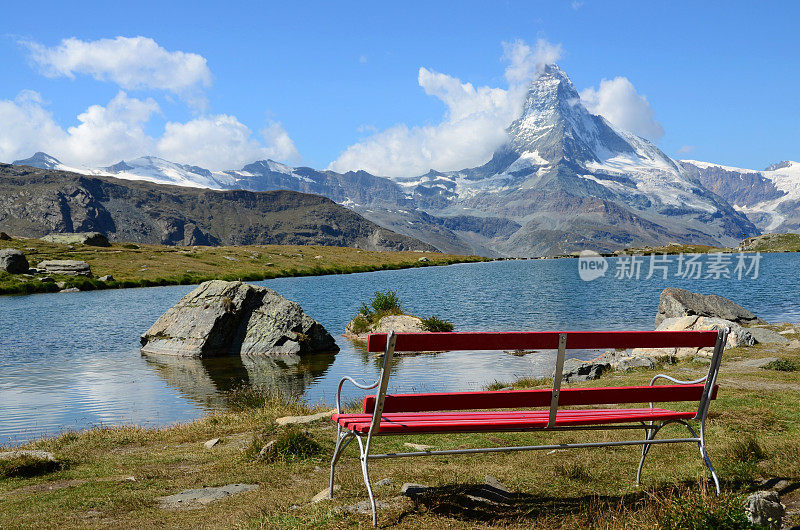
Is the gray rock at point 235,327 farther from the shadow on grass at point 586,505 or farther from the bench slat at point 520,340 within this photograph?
the bench slat at point 520,340

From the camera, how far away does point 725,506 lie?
5.49m

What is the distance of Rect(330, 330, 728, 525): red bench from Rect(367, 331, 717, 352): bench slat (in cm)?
1

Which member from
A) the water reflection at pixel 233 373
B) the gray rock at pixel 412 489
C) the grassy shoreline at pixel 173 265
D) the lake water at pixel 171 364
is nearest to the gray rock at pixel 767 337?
the lake water at pixel 171 364

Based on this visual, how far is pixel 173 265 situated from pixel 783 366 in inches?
4181

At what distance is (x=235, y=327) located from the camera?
31.5 m

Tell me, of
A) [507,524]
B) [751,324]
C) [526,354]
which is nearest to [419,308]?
[526,354]

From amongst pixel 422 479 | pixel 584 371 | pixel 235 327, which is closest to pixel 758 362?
pixel 584 371

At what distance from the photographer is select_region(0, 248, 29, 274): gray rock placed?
83250mm

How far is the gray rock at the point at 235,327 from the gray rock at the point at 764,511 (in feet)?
84.2

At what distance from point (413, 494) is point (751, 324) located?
3426 centimetres

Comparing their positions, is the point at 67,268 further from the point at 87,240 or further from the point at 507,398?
the point at 507,398

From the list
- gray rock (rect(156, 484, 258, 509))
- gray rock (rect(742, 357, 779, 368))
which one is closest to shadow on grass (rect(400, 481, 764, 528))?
gray rock (rect(156, 484, 258, 509))

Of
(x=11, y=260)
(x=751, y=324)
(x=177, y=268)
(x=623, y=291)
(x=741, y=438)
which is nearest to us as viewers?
(x=741, y=438)

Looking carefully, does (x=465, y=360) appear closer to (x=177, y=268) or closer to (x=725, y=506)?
(x=725, y=506)
